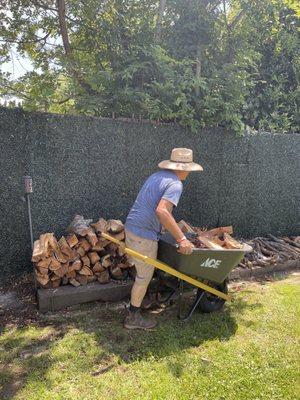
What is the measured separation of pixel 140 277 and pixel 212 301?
1.00 meters

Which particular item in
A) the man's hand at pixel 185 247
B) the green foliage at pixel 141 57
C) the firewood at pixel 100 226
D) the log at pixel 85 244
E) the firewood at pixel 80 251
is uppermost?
the green foliage at pixel 141 57

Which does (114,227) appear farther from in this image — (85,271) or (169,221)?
(169,221)

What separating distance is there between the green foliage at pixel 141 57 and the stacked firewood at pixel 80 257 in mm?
1808

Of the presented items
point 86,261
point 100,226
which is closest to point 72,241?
point 86,261

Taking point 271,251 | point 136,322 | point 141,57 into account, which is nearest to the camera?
point 136,322

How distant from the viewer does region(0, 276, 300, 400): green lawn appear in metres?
2.94

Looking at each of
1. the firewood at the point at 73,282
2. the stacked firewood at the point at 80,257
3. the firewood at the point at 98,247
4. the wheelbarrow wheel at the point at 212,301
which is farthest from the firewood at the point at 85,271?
the wheelbarrow wheel at the point at 212,301

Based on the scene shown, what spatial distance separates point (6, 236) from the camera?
470 cm

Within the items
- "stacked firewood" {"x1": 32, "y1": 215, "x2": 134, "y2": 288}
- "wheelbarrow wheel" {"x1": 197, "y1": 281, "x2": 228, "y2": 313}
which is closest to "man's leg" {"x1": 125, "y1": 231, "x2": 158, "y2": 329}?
"wheelbarrow wheel" {"x1": 197, "y1": 281, "x2": 228, "y2": 313}

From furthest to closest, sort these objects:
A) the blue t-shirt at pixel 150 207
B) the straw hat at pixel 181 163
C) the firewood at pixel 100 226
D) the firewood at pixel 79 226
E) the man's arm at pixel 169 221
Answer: the firewood at pixel 100 226
the firewood at pixel 79 226
the straw hat at pixel 181 163
the blue t-shirt at pixel 150 207
the man's arm at pixel 169 221

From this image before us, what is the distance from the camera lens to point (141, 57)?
18.2ft

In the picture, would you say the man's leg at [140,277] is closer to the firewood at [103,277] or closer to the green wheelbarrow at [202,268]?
the green wheelbarrow at [202,268]

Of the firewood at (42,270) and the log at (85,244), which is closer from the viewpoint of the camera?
the firewood at (42,270)

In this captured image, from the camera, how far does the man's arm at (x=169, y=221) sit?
348 cm
